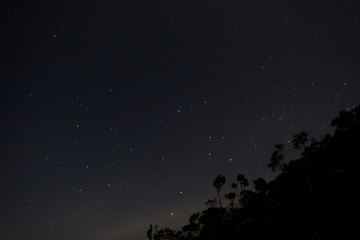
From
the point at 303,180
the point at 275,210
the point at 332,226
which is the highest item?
the point at 303,180

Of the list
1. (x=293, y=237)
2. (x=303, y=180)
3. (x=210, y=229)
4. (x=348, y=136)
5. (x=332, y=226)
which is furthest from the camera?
(x=210, y=229)

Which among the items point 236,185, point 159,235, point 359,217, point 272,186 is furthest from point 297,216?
point 159,235

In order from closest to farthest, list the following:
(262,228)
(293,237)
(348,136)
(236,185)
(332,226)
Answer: (332,226) < (293,237) < (262,228) < (348,136) < (236,185)

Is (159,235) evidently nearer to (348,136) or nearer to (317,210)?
(348,136)

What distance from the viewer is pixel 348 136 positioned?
38438 millimetres

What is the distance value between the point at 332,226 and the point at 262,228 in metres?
4.93

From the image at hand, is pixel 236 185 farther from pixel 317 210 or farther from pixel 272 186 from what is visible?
pixel 317 210

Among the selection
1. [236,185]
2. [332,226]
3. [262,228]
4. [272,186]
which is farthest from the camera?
[236,185]

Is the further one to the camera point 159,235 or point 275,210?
point 159,235

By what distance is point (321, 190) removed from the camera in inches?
872

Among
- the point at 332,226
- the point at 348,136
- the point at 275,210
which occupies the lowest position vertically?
the point at 332,226

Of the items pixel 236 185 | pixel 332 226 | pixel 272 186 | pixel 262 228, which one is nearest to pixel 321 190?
pixel 332 226

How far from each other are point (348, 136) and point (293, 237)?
23.0 meters

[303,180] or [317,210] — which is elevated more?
[303,180]
